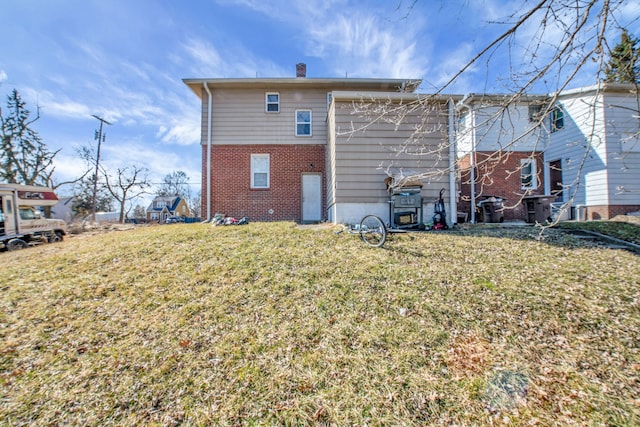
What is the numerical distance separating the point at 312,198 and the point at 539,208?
25.8 feet

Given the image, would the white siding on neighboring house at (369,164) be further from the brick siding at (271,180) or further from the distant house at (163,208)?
the distant house at (163,208)

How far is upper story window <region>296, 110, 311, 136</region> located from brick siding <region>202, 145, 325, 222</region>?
2.00 ft

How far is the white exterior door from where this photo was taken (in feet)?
33.6

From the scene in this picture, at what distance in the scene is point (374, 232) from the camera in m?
5.76

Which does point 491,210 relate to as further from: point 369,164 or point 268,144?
point 268,144

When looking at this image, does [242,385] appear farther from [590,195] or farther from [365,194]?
[590,195]

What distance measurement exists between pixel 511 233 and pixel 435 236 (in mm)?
2040

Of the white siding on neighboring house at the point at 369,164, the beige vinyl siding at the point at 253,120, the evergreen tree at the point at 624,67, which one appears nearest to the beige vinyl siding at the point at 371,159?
the white siding on neighboring house at the point at 369,164

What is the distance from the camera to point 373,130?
23.8ft

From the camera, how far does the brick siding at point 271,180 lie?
10.1 m

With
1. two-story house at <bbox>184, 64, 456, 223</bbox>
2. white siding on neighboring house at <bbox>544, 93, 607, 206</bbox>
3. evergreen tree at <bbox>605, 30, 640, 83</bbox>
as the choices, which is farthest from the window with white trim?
white siding on neighboring house at <bbox>544, 93, 607, 206</bbox>

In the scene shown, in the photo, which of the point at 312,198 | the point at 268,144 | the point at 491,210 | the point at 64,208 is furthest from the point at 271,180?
the point at 64,208

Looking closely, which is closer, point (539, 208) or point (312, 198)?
point (539, 208)

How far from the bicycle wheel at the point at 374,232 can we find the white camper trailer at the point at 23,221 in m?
10.5
